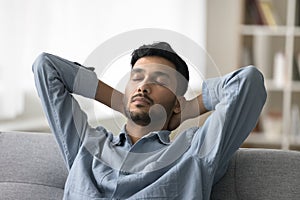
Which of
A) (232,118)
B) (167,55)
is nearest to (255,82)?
(232,118)

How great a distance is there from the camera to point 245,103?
1448mm

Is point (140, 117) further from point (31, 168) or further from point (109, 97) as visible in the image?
point (31, 168)

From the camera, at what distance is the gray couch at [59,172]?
1.52 meters

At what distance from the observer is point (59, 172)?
165 centimetres

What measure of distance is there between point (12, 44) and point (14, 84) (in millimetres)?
189

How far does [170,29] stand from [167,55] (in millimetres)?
1915

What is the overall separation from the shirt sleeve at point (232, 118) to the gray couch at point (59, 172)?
0.29ft

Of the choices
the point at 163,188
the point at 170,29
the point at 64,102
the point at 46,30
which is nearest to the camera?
the point at 163,188

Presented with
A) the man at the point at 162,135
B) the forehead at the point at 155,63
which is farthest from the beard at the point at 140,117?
the forehead at the point at 155,63

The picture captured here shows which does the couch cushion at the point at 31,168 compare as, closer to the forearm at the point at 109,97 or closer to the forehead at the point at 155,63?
the forearm at the point at 109,97

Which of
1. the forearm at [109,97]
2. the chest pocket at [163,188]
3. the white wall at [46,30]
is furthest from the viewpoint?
the white wall at [46,30]

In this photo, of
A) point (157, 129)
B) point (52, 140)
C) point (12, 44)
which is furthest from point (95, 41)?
point (157, 129)

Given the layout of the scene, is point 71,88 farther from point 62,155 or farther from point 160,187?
point 160,187

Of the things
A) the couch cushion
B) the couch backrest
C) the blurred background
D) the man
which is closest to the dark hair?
the man
